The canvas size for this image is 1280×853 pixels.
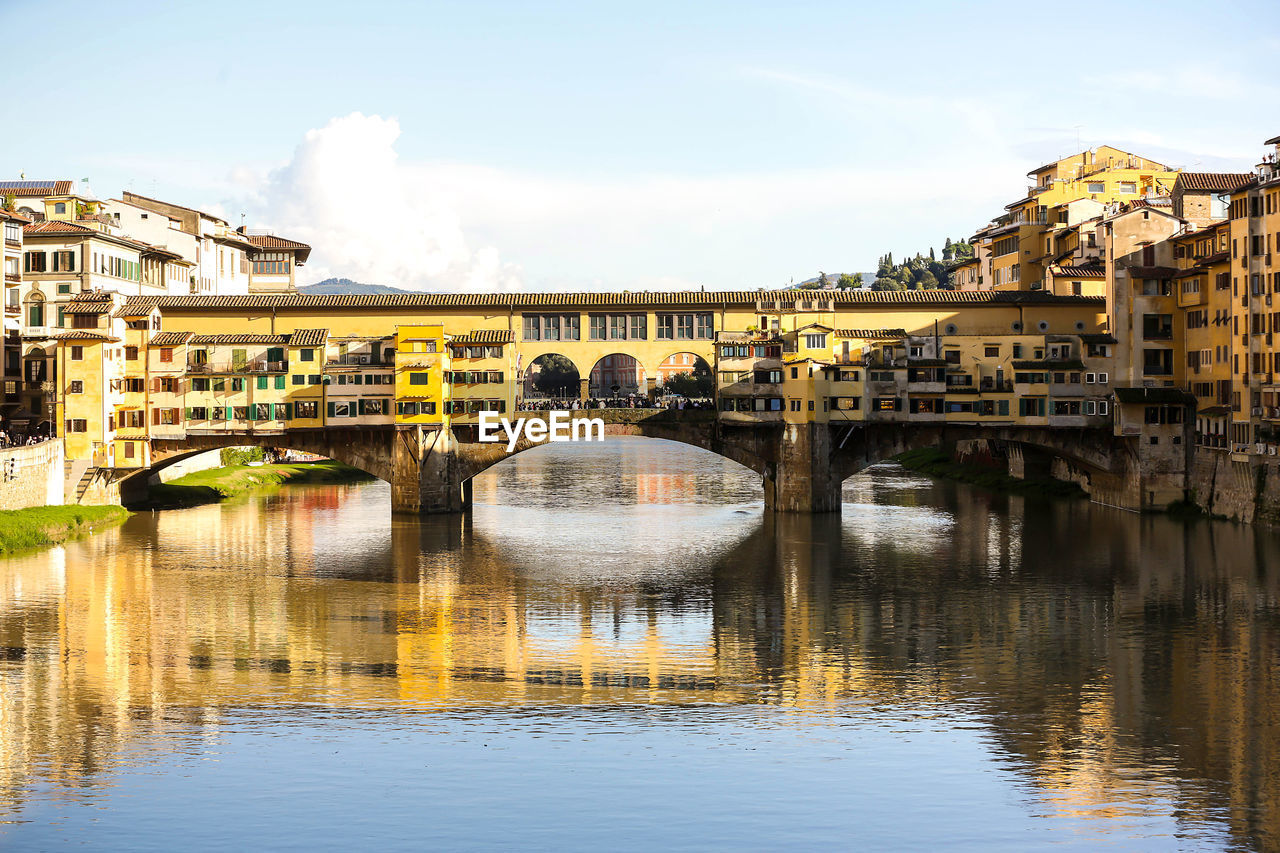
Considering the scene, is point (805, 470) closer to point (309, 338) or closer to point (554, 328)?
point (554, 328)

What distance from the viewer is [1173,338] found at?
86625mm

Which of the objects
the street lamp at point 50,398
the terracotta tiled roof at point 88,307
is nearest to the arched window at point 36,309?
the street lamp at point 50,398

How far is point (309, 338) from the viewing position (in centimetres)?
Result: 8762

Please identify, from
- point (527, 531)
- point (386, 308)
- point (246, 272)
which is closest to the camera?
point (527, 531)

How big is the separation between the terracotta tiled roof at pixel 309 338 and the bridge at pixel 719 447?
5280mm

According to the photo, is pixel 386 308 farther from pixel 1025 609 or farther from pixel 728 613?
pixel 1025 609

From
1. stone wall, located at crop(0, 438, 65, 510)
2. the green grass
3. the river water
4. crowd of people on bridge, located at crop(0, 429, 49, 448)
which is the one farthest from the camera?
crowd of people on bridge, located at crop(0, 429, 49, 448)

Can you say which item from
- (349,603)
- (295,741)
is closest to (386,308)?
(349,603)

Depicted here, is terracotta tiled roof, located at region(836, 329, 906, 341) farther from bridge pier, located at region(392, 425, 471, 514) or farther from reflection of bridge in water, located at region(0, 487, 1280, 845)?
bridge pier, located at region(392, 425, 471, 514)

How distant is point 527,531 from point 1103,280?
41.0 meters

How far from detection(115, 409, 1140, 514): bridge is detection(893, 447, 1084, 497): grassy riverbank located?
25.8 feet

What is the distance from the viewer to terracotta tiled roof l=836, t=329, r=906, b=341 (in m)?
89.0

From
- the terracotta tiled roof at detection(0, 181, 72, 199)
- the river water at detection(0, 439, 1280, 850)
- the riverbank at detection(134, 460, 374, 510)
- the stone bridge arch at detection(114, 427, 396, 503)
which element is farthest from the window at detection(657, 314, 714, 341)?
the terracotta tiled roof at detection(0, 181, 72, 199)

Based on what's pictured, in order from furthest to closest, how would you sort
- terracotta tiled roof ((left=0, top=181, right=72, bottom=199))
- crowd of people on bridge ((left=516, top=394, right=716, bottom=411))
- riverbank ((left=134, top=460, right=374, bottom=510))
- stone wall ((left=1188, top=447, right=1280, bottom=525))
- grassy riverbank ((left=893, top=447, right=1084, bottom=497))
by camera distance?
1. terracotta tiled roof ((left=0, top=181, right=72, bottom=199))
2. grassy riverbank ((left=893, top=447, right=1084, bottom=497))
3. riverbank ((left=134, top=460, right=374, bottom=510))
4. crowd of people on bridge ((left=516, top=394, right=716, bottom=411))
5. stone wall ((left=1188, top=447, right=1280, bottom=525))
